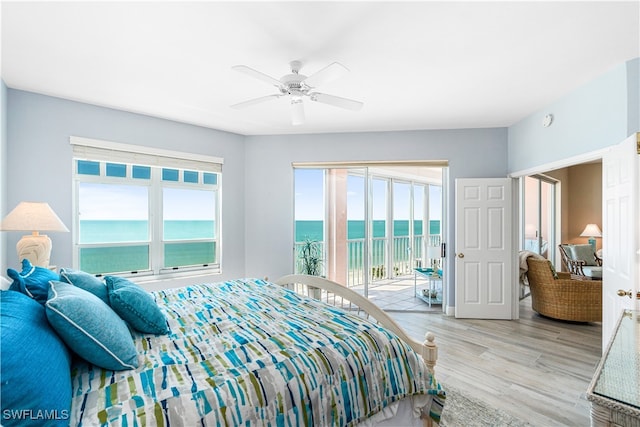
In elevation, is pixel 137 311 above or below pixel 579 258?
above

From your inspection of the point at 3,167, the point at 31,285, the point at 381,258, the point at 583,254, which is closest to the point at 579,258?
the point at 583,254

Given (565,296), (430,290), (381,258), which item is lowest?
(430,290)

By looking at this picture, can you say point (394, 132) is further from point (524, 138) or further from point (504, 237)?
point (504, 237)

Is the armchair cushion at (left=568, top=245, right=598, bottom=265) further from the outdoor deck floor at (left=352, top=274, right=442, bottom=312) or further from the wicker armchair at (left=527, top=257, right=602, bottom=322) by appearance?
the outdoor deck floor at (left=352, top=274, right=442, bottom=312)

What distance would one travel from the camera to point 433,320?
4.14 m

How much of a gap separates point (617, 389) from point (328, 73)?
204cm

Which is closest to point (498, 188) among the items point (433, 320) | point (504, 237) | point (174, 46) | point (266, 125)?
point (504, 237)

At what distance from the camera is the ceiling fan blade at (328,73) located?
1.95 metres

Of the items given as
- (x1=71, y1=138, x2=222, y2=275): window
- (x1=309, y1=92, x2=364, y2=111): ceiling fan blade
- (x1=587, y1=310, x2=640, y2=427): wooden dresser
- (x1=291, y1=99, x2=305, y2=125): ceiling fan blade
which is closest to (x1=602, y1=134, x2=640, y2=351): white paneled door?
(x1=587, y1=310, x2=640, y2=427): wooden dresser

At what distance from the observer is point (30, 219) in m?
2.55

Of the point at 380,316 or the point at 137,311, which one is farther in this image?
the point at 380,316

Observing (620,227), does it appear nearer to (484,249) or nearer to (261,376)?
(484,249)

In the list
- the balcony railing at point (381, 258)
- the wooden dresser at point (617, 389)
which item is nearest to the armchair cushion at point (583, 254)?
the balcony railing at point (381, 258)

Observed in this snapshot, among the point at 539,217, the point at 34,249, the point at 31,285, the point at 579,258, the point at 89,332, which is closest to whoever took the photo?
the point at 89,332
